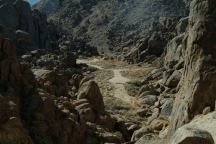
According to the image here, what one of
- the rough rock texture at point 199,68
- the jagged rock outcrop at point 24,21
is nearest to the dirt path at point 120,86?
the jagged rock outcrop at point 24,21

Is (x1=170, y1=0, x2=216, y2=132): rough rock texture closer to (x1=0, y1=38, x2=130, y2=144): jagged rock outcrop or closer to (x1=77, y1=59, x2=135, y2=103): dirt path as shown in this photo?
(x1=0, y1=38, x2=130, y2=144): jagged rock outcrop

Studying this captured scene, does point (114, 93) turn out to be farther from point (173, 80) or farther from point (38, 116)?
point (38, 116)

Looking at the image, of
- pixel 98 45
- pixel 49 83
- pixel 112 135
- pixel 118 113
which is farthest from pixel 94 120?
pixel 98 45

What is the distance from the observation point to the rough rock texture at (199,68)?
65.9 ft

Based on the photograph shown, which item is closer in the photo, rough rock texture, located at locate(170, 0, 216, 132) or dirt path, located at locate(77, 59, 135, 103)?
rough rock texture, located at locate(170, 0, 216, 132)

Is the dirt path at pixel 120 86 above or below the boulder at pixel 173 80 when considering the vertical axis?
below

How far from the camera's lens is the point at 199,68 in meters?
20.5

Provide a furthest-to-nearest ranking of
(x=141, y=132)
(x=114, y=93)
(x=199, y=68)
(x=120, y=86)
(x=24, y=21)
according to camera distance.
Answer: (x=24, y=21) < (x=120, y=86) < (x=114, y=93) < (x=141, y=132) < (x=199, y=68)

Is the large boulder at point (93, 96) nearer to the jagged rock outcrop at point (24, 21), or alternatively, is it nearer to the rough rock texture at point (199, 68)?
the rough rock texture at point (199, 68)

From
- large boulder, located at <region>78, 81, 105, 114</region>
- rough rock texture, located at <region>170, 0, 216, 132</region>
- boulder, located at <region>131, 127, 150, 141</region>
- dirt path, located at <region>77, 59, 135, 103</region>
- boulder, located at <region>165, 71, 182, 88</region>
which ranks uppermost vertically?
rough rock texture, located at <region>170, 0, 216, 132</region>

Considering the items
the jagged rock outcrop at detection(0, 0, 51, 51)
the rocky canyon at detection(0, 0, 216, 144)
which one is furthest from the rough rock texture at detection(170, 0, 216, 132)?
the jagged rock outcrop at detection(0, 0, 51, 51)

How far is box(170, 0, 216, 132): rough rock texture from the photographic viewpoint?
2009 cm

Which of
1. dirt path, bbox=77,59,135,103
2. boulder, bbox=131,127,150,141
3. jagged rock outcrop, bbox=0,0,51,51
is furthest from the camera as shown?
jagged rock outcrop, bbox=0,0,51,51

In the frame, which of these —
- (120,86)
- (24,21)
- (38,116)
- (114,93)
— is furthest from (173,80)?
(24,21)
